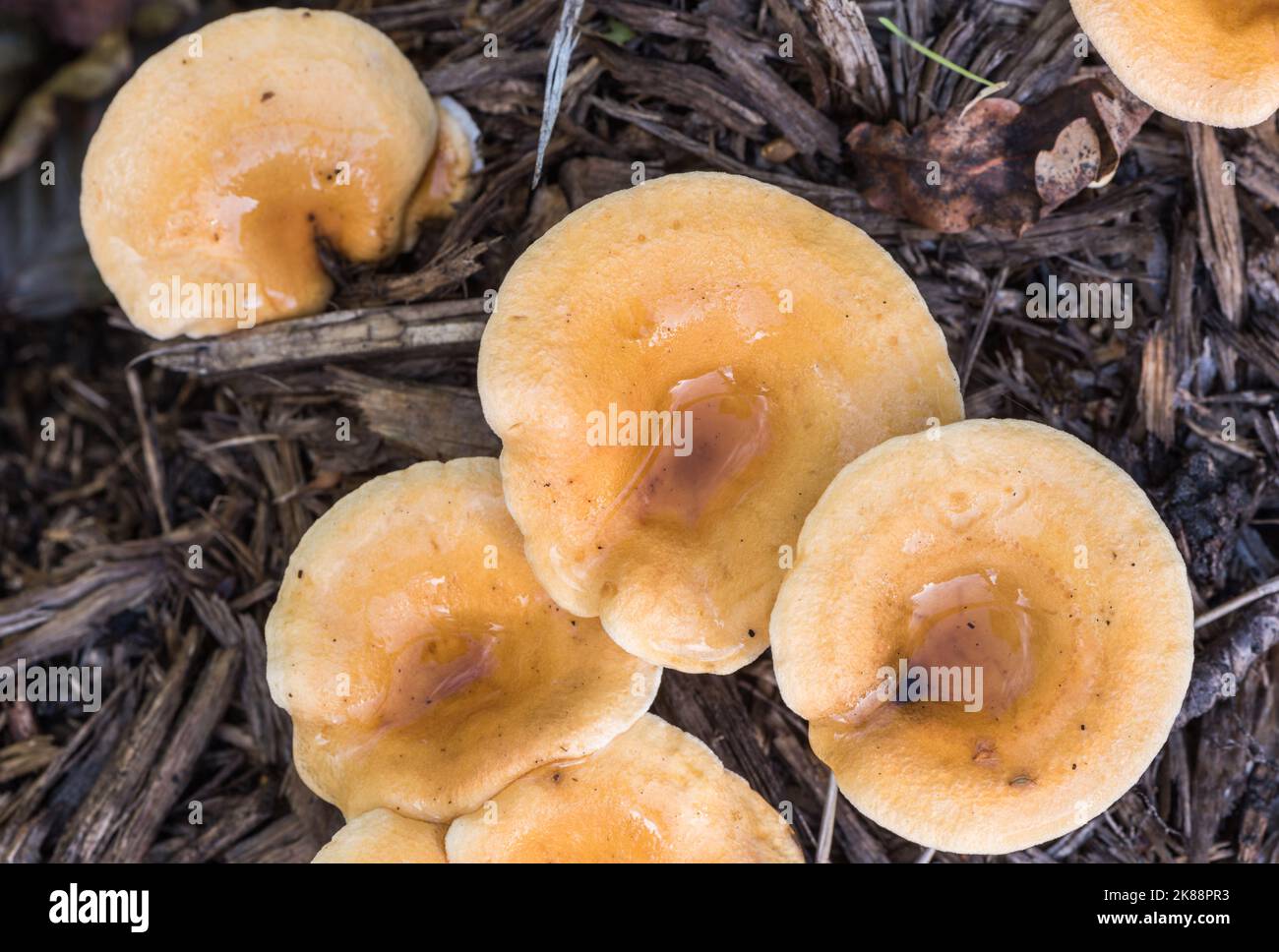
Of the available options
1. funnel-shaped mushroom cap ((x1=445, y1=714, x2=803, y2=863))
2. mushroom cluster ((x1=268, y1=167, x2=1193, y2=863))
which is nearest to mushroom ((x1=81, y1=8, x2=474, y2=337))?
mushroom cluster ((x1=268, y1=167, x2=1193, y2=863))

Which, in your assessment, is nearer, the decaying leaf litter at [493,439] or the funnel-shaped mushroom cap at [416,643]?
the funnel-shaped mushroom cap at [416,643]

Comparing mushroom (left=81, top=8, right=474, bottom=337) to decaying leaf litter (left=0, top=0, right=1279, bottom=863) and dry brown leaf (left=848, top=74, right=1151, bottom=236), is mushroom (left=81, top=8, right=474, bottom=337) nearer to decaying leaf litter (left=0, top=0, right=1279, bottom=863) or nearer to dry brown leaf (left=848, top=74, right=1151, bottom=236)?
decaying leaf litter (left=0, top=0, right=1279, bottom=863)

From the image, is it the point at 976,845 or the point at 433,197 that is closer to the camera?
the point at 976,845

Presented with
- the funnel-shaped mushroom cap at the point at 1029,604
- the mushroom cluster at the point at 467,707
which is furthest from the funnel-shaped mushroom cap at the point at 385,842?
the funnel-shaped mushroom cap at the point at 1029,604

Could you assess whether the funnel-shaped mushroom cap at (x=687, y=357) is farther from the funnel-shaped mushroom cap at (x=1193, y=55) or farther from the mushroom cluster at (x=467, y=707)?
the funnel-shaped mushroom cap at (x=1193, y=55)

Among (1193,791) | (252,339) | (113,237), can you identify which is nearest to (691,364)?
(252,339)
